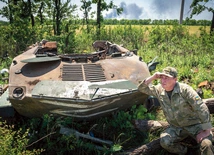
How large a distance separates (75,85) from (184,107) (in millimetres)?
1743

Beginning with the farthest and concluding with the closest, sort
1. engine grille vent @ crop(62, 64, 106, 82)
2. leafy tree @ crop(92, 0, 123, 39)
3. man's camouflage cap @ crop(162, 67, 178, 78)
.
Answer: leafy tree @ crop(92, 0, 123, 39)
engine grille vent @ crop(62, 64, 106, 82)
man's camouflage cap @ crop(162, 67, 178, 78)

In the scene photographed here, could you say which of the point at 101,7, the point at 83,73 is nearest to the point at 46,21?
the point at 101,7

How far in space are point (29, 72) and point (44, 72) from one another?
0.27m

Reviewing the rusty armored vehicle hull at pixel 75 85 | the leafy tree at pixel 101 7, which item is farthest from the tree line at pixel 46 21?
the rusty armored vehicle hull at pixel 75 85

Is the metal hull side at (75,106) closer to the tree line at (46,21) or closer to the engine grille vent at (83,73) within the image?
the engine grille vent at (83,73)

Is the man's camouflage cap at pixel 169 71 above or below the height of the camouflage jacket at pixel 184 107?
above

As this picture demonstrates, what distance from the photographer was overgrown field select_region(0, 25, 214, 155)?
15.2ft

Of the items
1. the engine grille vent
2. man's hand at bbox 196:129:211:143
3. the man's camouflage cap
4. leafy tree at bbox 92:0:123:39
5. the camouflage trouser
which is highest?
leafy tree at bbox 92:0:123:39

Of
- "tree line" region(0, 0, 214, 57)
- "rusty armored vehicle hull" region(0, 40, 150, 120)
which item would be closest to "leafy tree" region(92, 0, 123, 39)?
"tree line" region(0, 0, 214, 57)

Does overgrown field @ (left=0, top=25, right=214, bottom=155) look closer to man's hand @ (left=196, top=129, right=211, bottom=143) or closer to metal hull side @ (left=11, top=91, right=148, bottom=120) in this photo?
metal hull side @ (left=11, top=91, right=148, bottom=120)

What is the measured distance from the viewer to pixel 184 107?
412cm

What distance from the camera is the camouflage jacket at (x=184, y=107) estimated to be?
3.83 metres

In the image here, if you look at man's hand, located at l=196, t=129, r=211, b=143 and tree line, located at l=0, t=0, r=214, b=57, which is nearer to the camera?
man's hand, located at l=196, t=129, r=211, b=143

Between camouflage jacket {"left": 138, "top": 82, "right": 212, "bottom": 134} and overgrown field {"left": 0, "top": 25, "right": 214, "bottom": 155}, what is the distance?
3.02ft
